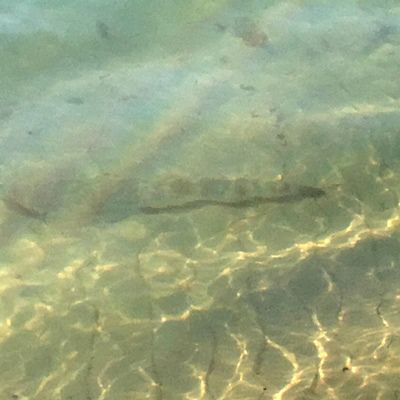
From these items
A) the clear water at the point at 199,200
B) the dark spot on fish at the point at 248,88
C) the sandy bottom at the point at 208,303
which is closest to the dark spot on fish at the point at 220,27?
the clear water at the point at 199,200

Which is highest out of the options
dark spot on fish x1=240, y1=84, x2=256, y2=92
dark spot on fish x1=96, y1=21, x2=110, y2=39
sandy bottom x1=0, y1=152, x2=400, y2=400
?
dark spot on fish x1=96, y1=21, x2=110, y2=39

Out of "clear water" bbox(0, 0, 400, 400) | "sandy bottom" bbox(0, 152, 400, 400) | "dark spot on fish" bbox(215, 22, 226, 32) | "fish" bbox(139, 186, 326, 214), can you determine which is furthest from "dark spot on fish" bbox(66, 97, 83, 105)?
"dark spot on fish" bbox(215, 22, 226, 32)

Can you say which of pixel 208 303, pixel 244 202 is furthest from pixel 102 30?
pixel 208 303

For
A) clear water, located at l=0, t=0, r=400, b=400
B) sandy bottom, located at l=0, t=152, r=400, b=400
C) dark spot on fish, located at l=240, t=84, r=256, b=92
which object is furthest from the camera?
dark spot on fish, located at l=240, t=84, r=256, b=92

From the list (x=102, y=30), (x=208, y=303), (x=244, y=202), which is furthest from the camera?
(x=102, y=30)

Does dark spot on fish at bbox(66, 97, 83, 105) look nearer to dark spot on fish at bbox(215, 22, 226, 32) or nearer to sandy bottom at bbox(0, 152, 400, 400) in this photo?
sandy bottom at bbox(0, 152, 400, 400)

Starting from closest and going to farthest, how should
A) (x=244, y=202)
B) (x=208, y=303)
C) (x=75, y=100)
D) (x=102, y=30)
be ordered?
1. (x=208, y=303)
2. (x=244, y=202)
3. (x=75, y=100)
4. (x=102, y=30)

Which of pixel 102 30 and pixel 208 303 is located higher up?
pixel 102 30

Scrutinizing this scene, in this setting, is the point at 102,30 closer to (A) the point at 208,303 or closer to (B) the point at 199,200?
(B) the point at 199,200
